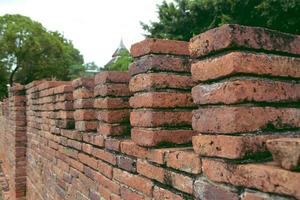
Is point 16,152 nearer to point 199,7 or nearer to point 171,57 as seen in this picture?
point 171,57

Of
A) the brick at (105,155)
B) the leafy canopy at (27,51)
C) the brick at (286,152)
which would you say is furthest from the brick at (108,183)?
the leafy canopy at (27,51)

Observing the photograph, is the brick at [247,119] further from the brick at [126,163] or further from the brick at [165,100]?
the brick at [126,163]

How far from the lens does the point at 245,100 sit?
1313 mm

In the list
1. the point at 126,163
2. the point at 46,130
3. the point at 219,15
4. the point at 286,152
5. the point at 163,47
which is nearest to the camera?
the point at 286,152

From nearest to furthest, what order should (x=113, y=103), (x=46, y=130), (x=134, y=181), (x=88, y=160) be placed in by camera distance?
Result: (x=134, y=181) → (x=113, y=103) → (x=88, y=160) → (x=46, y=130)

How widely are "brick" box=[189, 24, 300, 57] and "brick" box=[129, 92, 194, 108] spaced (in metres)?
0.38

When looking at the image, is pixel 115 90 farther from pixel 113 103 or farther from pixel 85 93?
pixel 85 93

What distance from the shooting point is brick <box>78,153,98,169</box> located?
2.61 metres

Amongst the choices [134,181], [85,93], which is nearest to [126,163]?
[134,181]

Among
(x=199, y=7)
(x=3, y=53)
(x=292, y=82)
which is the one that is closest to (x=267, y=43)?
(x=292, y=82)

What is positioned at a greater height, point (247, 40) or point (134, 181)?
point (247, 40)

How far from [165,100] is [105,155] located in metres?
0.76

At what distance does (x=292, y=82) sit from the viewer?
1.41m

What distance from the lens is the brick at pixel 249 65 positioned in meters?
1.32
